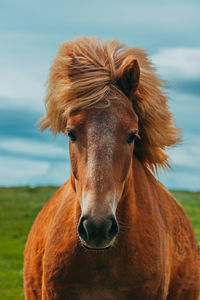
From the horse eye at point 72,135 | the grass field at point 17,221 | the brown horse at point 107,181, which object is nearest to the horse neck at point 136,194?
the brown horse at point 107,181

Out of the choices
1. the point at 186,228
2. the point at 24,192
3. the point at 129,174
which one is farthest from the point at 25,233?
the point at 129,174

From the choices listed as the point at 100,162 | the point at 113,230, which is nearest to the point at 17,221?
the point at 100,162

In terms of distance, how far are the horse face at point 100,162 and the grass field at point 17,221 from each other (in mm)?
8211

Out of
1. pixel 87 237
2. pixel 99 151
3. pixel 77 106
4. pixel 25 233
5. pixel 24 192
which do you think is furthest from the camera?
pixel 24 192

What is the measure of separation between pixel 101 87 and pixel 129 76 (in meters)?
0.30

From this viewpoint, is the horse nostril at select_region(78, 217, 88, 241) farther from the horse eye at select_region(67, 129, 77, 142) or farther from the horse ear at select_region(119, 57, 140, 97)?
the horse ear at select_region(119, 57, 140, 97)

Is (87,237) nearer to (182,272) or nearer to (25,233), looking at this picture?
(182,272)

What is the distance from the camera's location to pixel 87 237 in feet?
9.97

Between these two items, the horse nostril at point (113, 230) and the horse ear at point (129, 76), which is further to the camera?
the horse ear at point (129, 76)

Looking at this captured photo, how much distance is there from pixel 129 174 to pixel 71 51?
126 centimetres

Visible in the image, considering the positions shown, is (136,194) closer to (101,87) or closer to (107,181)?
(107,181)

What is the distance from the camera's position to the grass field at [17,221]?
12384 millimetres

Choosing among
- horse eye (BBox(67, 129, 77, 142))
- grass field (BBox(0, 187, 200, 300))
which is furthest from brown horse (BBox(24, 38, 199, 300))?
grass field (BBox(0, 187, 200, 300))

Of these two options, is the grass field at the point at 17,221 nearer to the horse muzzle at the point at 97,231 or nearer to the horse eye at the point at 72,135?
the horse eye at the point at 72,135
